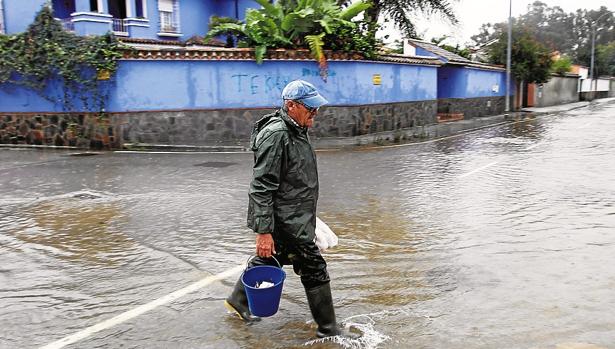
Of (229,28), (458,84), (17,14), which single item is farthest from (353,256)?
(458,84)

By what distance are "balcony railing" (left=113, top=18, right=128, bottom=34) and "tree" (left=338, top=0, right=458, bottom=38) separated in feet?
34.8

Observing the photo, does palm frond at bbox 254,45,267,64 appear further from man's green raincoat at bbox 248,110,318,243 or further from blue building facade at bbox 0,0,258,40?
man's green raincoat at bbox 248,110,318,243

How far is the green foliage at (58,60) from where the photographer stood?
48.0 ft

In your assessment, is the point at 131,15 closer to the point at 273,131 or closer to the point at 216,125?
the point at 216,125

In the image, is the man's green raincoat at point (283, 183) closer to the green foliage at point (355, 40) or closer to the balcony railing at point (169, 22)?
the green foliage at point (355, 40)

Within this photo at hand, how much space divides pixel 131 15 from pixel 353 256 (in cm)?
1971

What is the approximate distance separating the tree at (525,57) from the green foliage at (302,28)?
17095 mm

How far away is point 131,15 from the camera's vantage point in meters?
22.3

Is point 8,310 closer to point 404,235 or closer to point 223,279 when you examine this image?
point 223,279

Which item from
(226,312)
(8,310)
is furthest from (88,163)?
(226,312)

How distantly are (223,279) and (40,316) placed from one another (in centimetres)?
152

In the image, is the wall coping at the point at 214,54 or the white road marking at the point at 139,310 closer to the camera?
the white road marking at the point at 139,310

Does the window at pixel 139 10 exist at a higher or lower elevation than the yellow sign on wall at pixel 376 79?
higher

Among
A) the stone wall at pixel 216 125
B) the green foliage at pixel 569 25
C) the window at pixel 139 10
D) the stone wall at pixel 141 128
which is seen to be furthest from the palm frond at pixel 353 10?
the green foliage at pixel 569 25
